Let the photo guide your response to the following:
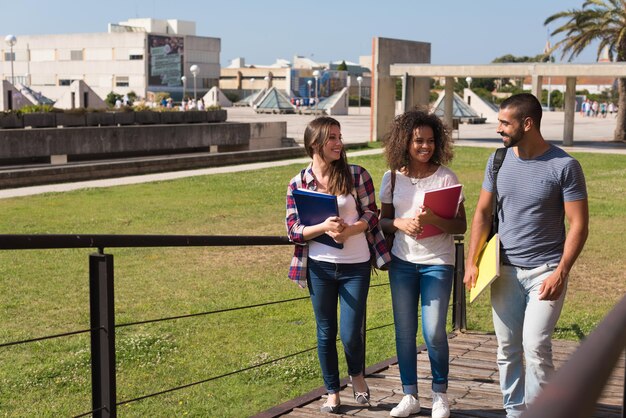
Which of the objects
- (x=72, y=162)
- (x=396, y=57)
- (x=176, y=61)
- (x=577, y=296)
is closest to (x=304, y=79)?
(x=176, y=61)

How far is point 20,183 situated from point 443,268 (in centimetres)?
1842

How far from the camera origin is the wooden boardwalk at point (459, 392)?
4.78m

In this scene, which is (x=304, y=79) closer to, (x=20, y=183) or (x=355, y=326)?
(x=20, y=183)

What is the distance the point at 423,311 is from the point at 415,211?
1.72 ft

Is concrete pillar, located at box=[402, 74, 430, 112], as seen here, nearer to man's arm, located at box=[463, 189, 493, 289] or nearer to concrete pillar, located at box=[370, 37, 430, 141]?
concrete pillar, located at box=[370, 37, 430, 141]

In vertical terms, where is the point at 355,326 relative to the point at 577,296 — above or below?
above

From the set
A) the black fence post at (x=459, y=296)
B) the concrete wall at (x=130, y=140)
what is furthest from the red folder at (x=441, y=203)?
the concrete wall at (x=130, y=140)

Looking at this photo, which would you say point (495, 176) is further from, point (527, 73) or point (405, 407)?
point (527, 73)

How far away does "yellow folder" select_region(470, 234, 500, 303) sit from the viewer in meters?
4.27

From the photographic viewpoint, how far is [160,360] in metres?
7.39

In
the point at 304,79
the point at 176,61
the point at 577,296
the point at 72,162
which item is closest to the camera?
the point at 577,296

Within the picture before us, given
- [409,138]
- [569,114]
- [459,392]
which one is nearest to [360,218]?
[409,138]

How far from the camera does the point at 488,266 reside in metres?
4.35

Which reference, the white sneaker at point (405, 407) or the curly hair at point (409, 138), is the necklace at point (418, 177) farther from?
the white sneaker at point (405, 407)
